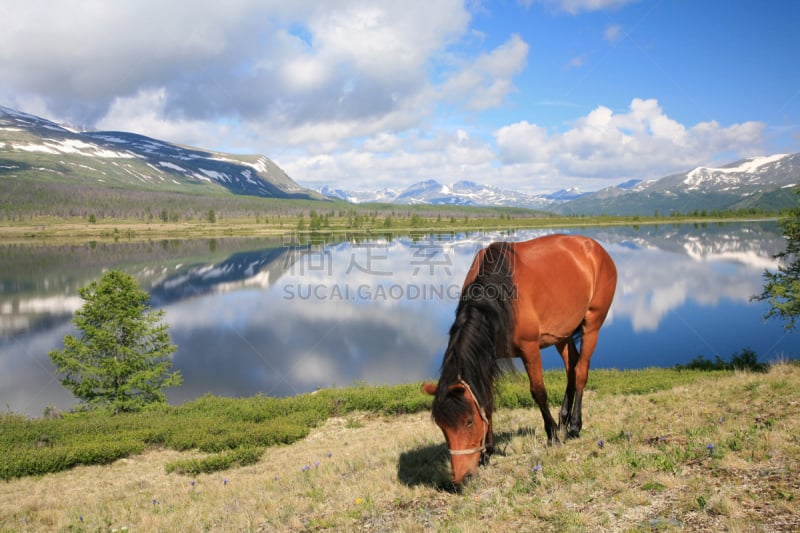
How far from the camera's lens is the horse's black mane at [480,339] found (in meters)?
5.05

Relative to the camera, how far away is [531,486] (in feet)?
16.5

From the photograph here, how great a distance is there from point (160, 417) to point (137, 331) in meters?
6.99

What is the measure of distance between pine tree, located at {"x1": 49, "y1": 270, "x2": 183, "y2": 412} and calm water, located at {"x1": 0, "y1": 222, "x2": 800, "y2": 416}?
254 centimetres

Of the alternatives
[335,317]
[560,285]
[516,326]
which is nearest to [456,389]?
[516,326]

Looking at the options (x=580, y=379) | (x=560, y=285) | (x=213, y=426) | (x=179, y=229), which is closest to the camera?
(x=560, y=285)

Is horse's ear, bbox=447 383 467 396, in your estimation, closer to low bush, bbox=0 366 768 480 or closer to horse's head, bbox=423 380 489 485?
horse's head, bbox=423 380 489 485

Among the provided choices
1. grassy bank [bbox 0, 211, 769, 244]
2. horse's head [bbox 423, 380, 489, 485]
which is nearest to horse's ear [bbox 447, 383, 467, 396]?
horse's head [bbox 423, 380, 489, 485]

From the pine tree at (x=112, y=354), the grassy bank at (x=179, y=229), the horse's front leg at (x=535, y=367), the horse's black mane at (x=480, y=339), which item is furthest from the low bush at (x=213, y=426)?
the grassy bank at (x=179, y=229)

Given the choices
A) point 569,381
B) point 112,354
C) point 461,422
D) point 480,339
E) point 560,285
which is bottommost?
point 112,354

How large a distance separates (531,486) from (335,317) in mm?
33626

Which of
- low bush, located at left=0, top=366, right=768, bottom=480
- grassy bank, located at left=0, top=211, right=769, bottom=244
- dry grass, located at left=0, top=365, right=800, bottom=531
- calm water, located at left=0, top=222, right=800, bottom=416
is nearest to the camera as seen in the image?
dry grass, located at left=0, top=365, right=800, bottom=531

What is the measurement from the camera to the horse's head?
499 centimetres

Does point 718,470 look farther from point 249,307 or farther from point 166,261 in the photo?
point 166,261

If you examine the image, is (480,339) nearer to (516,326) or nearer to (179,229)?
(516,326)
